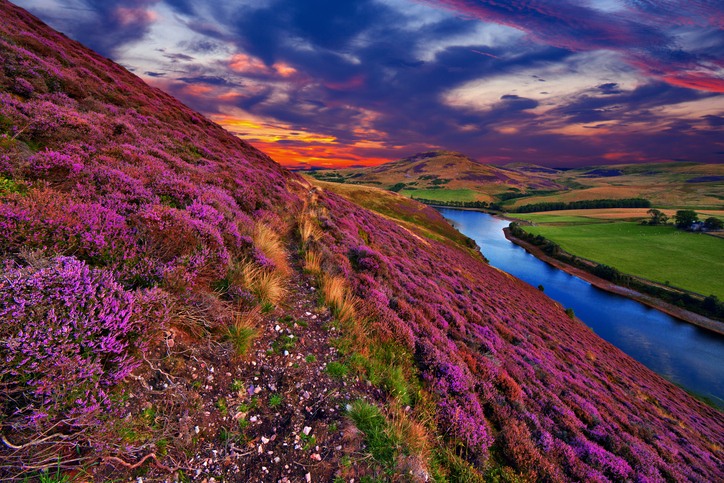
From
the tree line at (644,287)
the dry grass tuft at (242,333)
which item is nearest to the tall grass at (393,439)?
the dry grass tuft at (242,333)

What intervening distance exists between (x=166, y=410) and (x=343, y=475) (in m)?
2.51

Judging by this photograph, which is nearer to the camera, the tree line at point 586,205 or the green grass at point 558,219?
the green grass at point 558,219

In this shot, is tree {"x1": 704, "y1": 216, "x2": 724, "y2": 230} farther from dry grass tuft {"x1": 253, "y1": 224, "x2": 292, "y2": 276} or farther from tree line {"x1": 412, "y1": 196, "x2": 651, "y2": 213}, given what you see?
dry grass tuft {"x1": 253, "y1": 224, "x2": 292, "y2": 276}

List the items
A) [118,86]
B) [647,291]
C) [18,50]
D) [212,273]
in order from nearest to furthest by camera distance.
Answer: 1. [212,273]
2. [18,50]
3. [118,86]
4. [647,291]

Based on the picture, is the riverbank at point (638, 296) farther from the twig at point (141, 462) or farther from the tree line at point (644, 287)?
the twig at point (141, 462)

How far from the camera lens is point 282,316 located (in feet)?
18.1

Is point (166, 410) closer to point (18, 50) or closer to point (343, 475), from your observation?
point (343, 475)

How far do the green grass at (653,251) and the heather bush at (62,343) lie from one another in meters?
106

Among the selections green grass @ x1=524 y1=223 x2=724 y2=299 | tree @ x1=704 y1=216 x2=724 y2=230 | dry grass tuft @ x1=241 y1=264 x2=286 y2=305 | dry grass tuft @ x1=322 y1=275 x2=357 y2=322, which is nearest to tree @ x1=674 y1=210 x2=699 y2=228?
green grass @ x1=524 y1=223 x2=724 y2=299

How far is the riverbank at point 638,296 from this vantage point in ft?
177

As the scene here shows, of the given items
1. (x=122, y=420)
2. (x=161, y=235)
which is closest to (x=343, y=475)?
(x=122, y=420)

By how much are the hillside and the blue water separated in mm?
50610

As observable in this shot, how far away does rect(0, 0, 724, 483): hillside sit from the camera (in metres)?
2.45

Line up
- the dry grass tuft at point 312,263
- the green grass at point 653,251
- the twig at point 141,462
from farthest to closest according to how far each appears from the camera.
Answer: the green grass at point 653,251
the dry grass tuft at point 312,263
the twig at point 141,462
